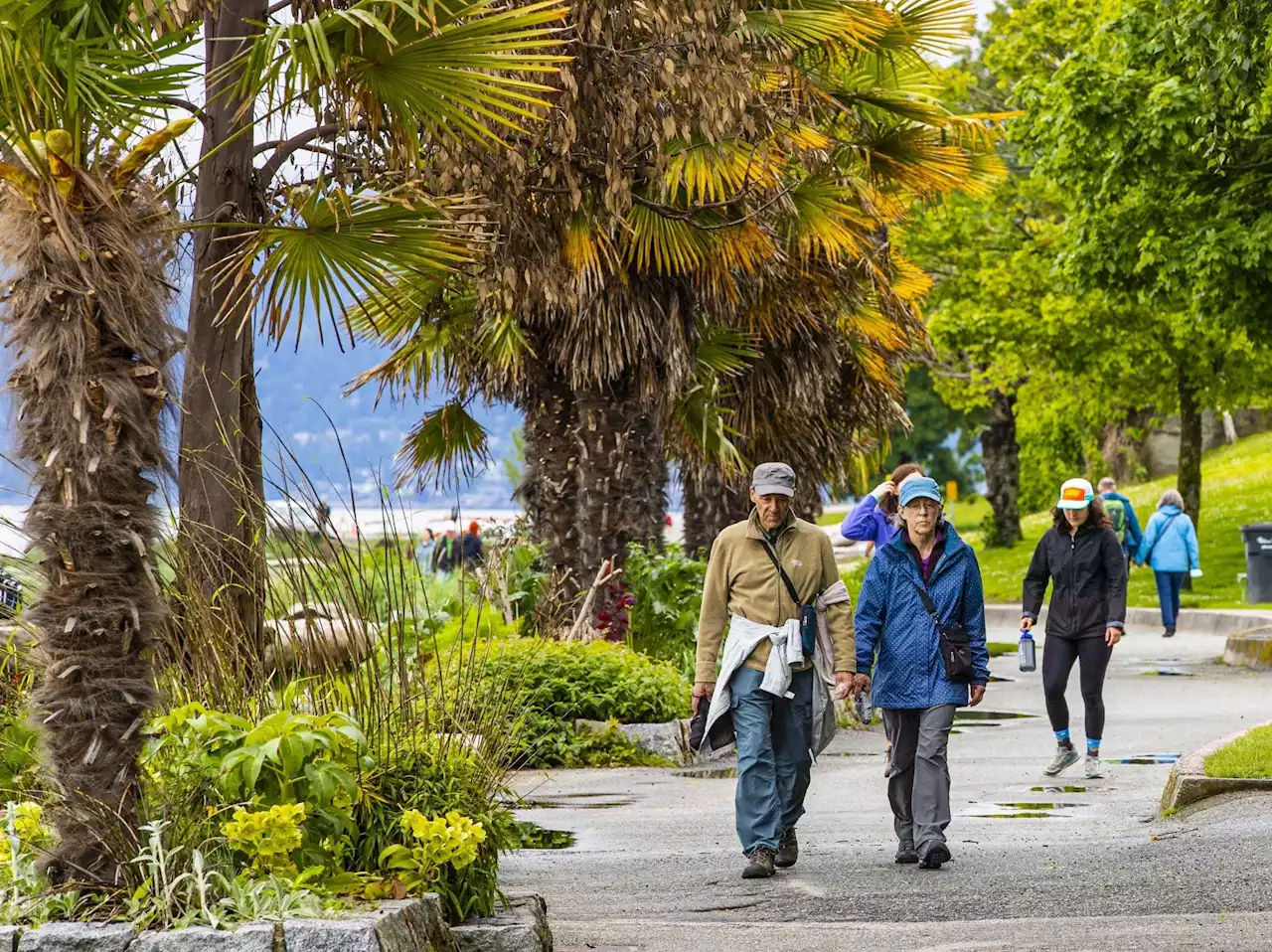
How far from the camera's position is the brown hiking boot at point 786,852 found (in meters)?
8.42

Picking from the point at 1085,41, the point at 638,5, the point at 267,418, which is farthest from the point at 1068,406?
the point at 267,418

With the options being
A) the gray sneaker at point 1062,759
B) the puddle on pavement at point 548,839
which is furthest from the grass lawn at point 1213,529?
the puddle on pavement at point 548,839

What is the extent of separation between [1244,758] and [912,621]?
3.05m

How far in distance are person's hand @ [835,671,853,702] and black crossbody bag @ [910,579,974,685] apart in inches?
17.9

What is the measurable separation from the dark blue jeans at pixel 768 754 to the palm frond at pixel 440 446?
9.44m

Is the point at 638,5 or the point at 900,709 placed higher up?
the point at 638,5

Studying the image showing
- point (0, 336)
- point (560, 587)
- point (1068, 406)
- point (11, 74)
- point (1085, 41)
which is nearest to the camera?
point (0, 336)

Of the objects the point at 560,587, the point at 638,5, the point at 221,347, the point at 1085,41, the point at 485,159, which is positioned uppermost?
the point at 1085,41

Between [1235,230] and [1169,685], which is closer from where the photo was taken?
[1169,685]

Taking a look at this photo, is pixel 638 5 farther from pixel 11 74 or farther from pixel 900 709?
pixel 11 74

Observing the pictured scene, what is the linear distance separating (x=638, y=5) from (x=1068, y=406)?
2928 centimetres

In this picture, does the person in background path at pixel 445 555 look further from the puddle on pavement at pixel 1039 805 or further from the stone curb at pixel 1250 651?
→ the stone curb at pixel 1250 651

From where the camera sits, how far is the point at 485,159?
9766 mm

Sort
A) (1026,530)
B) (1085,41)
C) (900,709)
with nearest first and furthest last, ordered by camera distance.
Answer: (900,709) < (1085,41) < (1026,530)
